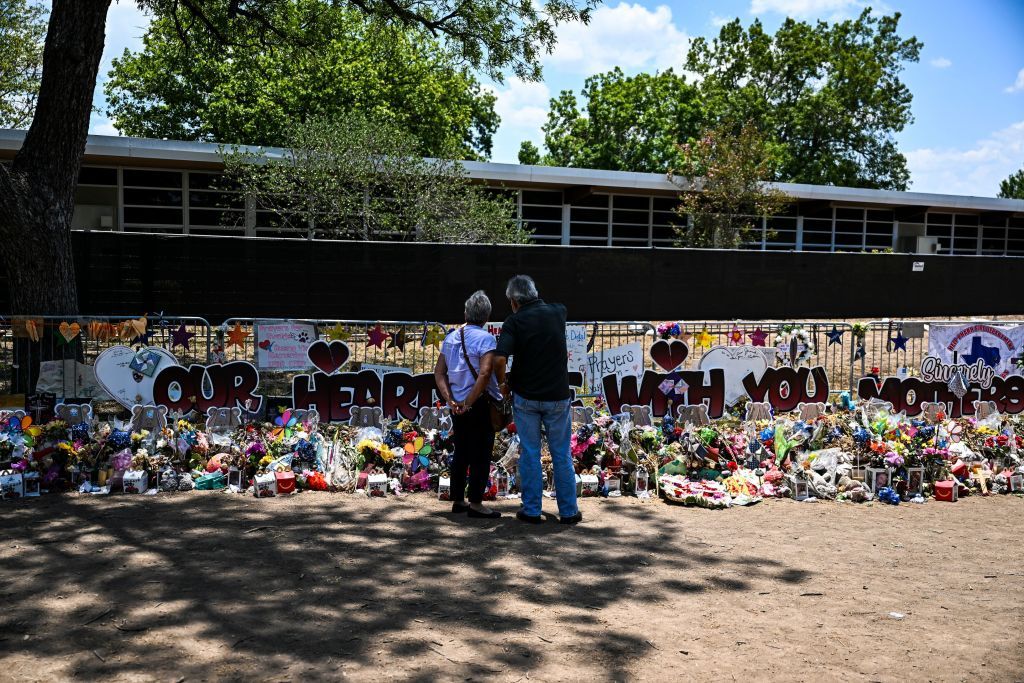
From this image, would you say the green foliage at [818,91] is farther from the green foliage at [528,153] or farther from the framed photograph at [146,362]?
the framed photograph at [146,362]

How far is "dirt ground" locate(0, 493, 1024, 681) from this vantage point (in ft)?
13.4

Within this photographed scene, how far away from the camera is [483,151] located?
63.2 m

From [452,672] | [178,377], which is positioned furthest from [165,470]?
[452,672]

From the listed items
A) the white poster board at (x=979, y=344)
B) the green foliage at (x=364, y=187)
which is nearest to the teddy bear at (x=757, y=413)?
the white poster board at (x=979, y=344)

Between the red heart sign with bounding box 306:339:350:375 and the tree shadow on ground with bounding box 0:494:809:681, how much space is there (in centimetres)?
189

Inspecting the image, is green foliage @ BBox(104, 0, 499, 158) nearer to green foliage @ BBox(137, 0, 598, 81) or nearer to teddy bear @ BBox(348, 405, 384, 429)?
green foliage @ BBox(137, 0, 598, 81)

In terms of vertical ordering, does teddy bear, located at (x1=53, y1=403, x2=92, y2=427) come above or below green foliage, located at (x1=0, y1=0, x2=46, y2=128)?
below

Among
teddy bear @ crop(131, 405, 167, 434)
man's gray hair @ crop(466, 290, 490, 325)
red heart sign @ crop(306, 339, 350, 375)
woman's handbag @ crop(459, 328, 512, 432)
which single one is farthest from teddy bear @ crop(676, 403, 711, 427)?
teddy bear @ crop(131, 405, 167, 434)

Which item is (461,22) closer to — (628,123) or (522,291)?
(522,291)

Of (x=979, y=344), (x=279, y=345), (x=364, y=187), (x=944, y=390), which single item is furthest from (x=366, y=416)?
(x=364, y=187)

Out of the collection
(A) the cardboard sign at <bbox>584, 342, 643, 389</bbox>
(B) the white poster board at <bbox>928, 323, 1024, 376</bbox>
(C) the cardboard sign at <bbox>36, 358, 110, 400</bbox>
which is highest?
(B) the white poster board at <bbox>928, 323, 1024, 376</bbox>

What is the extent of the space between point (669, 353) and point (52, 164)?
24.6 ft

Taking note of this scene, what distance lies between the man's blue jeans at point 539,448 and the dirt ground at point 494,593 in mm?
189

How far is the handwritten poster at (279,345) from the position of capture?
877cm
